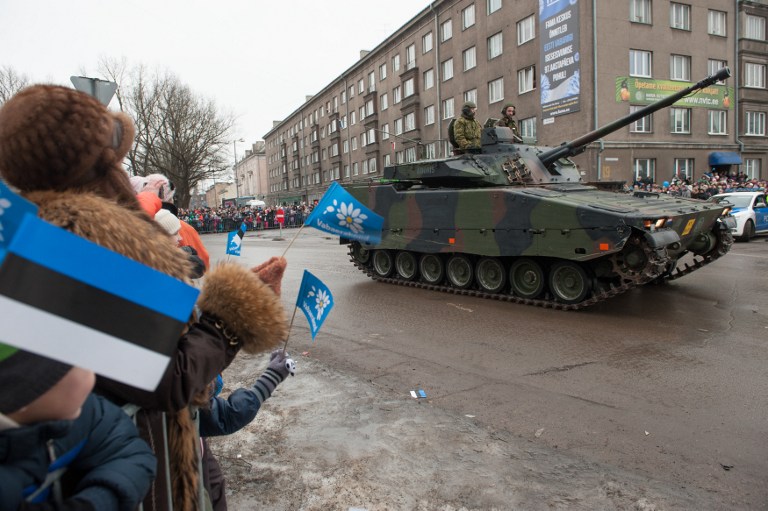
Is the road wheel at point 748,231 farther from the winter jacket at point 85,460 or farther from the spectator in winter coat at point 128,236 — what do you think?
the winter jacket at point 85,460

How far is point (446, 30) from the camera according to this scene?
34.0 m

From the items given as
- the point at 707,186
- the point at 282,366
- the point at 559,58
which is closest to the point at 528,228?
the point at 282,366

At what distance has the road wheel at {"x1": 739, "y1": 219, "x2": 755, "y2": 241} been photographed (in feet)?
53.7

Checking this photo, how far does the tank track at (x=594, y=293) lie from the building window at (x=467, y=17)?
2431cm

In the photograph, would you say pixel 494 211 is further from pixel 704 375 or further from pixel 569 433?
pixel 569 433

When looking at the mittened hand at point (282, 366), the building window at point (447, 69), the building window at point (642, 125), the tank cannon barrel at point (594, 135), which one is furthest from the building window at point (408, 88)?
the mittened hand at point (282, 366)

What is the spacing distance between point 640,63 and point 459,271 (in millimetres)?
21690

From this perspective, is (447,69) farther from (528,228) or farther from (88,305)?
(88,305)

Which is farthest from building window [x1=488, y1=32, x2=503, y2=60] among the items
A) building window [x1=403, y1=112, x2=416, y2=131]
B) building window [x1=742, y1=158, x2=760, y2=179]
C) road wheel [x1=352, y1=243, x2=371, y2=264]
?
road wheel [x1=352, y1=243, x2=371, y2=264]

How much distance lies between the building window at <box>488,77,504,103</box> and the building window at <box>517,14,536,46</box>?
2.25 m

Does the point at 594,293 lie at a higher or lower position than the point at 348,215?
lower

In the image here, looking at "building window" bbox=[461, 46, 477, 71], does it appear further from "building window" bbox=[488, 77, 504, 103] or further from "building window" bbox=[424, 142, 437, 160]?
"building window" bbox=[424, 142, 437, 160]

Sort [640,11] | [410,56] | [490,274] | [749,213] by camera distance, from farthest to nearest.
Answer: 1. [410,56]
2. [640,11]
3. [749,213]
4. [490,274]

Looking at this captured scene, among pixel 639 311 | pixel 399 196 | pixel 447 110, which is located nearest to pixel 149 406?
pixel 639 311
